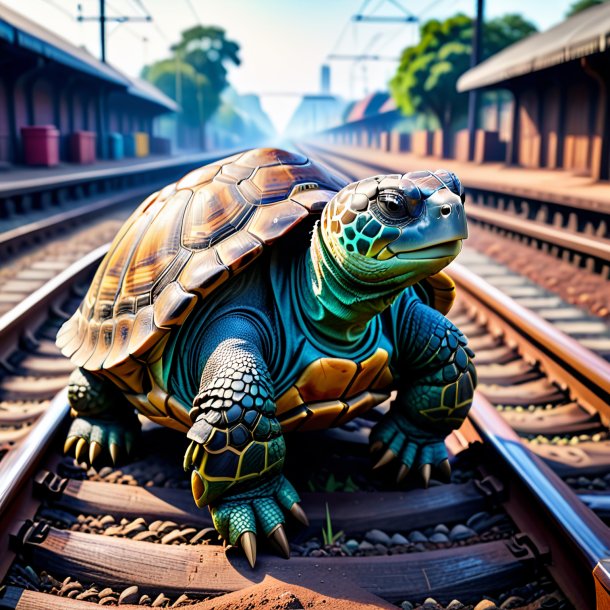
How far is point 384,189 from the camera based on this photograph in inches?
87.2

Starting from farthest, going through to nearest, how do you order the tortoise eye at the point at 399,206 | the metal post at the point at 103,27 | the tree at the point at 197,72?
the tree at the point at 197,72 → the metal post at the point at 103,27 → the tortoise eye at the point at 399,206

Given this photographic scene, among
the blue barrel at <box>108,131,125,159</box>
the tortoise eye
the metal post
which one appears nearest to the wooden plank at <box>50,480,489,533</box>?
the tortoise eye

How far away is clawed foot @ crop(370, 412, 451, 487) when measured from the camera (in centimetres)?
280

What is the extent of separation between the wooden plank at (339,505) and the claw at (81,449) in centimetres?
20

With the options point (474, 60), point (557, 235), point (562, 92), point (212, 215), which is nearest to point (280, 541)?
point (212, 215)

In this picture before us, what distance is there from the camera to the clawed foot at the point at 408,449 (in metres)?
2.80

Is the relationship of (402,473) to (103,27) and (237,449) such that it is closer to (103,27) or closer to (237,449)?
(237,449)

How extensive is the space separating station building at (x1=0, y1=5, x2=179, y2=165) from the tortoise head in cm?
1620

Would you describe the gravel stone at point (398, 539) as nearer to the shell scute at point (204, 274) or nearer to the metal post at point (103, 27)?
the shell scute at point (204, 274)

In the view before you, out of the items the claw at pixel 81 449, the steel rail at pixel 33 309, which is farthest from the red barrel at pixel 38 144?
the claw at pixel 81 449

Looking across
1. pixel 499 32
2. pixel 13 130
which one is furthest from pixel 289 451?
pixel 499 32

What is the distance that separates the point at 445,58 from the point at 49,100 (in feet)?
58.5

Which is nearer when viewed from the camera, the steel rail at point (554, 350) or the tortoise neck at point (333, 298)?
the tortoise neck at point (333, 298)

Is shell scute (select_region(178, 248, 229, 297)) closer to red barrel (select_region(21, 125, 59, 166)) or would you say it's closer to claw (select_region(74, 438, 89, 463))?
claw (select_region(74, 438, 89, 463))
